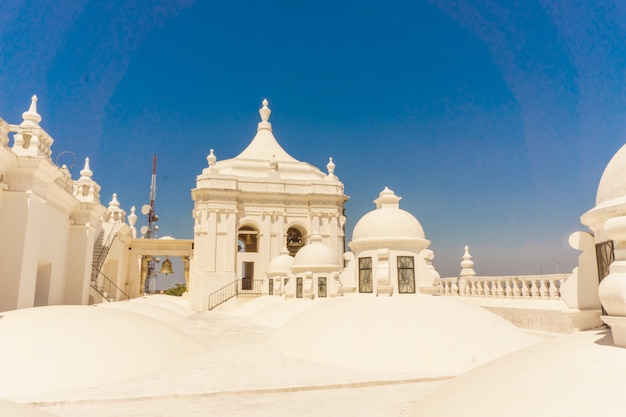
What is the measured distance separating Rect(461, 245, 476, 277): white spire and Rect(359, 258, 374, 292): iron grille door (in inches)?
313

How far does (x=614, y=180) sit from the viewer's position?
531cm

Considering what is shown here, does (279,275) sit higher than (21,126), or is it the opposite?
(21,126)

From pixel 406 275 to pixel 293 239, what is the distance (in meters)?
29.0

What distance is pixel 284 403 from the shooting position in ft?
28.7

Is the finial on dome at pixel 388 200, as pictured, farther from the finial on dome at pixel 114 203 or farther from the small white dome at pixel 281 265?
the finial on dome at pixel 114 203

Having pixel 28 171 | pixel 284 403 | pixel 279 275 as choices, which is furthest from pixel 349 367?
pixel 279 275

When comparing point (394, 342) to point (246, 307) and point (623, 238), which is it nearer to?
point (623, 238)

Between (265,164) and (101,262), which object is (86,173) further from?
(265,164)

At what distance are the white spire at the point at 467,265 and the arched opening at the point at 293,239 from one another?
73.7ft

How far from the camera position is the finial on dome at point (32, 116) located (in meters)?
15.2

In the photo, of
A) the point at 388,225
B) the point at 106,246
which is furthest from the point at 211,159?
the point at 388,225

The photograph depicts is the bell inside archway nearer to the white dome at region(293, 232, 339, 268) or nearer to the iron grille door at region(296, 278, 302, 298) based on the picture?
the iron grille door at region(296, 278, 302, 298)

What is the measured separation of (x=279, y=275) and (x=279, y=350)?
15180 millimetres

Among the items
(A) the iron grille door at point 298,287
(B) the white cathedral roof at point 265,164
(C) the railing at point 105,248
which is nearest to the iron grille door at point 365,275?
(A) the iron grille door at point 298,287
